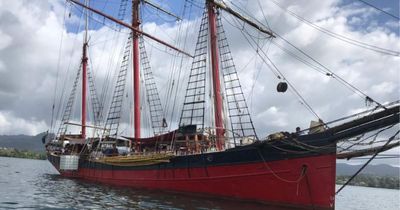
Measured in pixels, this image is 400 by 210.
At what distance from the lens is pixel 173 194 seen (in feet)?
80.1

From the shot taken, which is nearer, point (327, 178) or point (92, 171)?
point (327, 178)

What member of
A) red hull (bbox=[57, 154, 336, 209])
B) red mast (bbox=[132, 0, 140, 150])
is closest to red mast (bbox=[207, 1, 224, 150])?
red hull (bbox=[57, 154, 336, 209])

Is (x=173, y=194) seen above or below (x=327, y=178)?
below

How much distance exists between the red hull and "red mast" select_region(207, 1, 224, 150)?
297cm

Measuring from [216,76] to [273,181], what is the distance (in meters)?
8.79

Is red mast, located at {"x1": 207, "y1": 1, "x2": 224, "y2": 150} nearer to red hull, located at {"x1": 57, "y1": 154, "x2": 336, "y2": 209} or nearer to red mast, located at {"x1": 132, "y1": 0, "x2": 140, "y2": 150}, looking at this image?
red hull, located at {"x1": 57, "y1": 154, "x2": 336, "y2": 209}

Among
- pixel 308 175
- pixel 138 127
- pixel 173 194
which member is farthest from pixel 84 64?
pixel 308 175

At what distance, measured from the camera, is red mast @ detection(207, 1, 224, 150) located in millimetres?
25766

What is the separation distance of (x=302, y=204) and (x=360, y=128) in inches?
184

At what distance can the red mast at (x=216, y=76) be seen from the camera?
25766 mm

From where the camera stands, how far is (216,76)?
1045 inches

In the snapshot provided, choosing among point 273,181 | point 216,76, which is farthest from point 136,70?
point 273,181

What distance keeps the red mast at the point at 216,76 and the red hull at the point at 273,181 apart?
2.97 metres

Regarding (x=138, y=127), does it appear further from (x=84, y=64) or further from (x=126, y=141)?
(x=84, y=64)
